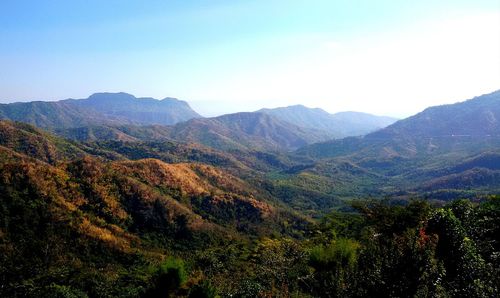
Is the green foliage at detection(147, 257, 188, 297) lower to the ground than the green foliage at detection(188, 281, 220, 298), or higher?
lower

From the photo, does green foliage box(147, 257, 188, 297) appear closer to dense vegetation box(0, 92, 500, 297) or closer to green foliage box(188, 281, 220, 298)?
dense vegetation box(0, 92, 500, 297)

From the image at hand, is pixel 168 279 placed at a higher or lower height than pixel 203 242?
higher

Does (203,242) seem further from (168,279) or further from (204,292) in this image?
(204,292)

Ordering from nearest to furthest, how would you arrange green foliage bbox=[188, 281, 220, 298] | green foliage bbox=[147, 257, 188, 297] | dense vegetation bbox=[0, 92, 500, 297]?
dense vegetation bbox=[0, 92, 500, 297]
green foliage bbox=[188, 281, 220, 298]
green foliage bbox=[147, 257, 188, 297]

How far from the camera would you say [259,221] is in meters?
94.3

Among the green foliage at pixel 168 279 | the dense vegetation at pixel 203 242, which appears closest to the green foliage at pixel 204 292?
the dense vegetation at pixel 203 242

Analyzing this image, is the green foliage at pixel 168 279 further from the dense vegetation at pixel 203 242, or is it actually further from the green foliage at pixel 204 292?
the green foliage at pixel 204 292

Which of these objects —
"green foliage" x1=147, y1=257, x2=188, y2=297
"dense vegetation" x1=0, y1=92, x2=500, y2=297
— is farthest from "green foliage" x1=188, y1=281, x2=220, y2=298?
"green foliage" x1=147, y1=257, x2=188, y2=297

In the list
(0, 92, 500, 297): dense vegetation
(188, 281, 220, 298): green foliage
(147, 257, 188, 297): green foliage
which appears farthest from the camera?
(147, 257, 188, 297): green foliage

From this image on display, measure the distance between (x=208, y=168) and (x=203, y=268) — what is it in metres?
72.6

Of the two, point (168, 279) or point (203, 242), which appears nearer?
point (168, 279)

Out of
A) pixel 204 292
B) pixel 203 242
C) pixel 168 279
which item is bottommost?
pixel 203 242

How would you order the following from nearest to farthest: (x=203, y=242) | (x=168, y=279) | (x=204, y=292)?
(x=204, y=292) → (x=168, y=279) → (x=203, y=242)

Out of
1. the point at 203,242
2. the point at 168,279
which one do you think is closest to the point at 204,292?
the point at 168,279
